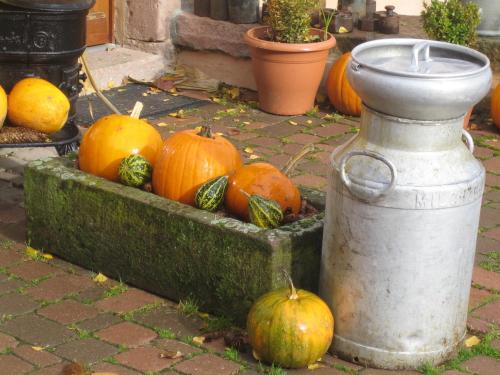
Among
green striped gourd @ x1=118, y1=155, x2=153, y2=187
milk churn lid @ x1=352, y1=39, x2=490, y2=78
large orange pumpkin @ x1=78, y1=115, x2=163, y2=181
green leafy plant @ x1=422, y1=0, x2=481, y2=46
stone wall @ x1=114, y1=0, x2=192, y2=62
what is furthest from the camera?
A: stone wall @ x1=114, y1=0, x2=192, y2=62

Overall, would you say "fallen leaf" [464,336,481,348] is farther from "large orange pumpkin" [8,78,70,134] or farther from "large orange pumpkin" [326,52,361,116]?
"large orange pumpkin" [326,52,361,116]

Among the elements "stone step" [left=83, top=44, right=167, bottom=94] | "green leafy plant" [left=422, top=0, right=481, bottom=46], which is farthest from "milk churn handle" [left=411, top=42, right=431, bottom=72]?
"stone step" [left=83, top=44, right=167, bottom=94]

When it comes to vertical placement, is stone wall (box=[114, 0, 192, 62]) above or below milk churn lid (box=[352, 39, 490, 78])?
below

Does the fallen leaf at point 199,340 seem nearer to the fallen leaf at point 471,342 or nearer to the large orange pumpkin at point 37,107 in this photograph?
the fallen leaf at point 471,342

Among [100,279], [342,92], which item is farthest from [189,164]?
[342,92]

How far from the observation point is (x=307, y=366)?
4.14m

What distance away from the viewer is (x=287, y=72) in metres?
7.58

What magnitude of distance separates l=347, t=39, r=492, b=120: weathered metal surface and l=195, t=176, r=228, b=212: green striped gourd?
877 millimetres

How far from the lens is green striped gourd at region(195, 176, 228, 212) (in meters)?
4.59

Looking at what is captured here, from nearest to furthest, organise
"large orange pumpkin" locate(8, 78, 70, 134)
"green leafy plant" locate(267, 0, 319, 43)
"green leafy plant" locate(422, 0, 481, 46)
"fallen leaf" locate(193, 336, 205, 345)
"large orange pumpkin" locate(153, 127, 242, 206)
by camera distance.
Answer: "fallen leaf" locate(193, 336, 205, 345)
"large orange pumpkin" locate(153, 127, 242, 206)
"large orange pumpkin" locate(8, 78, 70, 134)
"green leafy plant" locate(422, 0, 481, 46)
"green leafy plant" locate(267, 0, 319, 43)

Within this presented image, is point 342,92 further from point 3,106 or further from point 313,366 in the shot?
point 313,366

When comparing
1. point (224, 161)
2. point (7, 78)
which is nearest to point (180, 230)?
point (224, 161)

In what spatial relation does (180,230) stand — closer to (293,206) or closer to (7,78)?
(293,206)

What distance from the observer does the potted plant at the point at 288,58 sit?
748 cm
